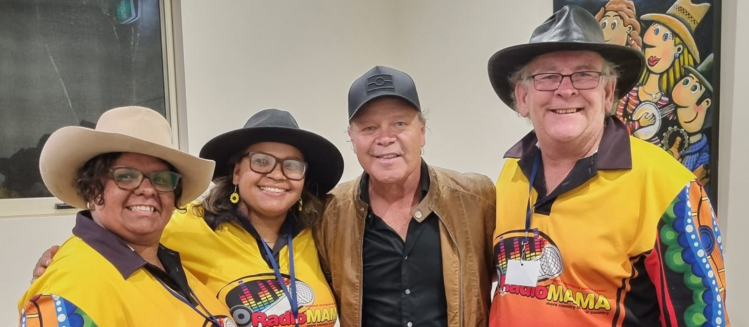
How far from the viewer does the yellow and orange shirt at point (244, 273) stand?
157 centimetres

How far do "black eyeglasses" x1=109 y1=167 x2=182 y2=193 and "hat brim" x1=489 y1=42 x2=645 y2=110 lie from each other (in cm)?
107

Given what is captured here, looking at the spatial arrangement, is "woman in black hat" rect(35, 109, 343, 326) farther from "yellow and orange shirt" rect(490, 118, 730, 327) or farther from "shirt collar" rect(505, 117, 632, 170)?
"shirt collar" rect(505, 117, 632, 170)

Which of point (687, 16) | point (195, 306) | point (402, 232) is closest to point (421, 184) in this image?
point (402, 232)

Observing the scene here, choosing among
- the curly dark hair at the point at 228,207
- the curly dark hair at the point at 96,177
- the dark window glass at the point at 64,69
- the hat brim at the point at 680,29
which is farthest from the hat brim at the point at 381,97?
the dark window glass at the point at 64,69

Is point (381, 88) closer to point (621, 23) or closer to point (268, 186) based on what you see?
point (268, 186)

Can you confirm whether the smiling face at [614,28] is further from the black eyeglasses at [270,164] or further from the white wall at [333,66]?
the black eyeglasses at [270,164]

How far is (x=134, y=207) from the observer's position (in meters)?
1.29

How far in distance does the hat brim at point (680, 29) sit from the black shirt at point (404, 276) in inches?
46.0

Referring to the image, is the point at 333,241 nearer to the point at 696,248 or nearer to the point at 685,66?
the point at 696,248

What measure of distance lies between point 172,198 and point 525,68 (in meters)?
1.17

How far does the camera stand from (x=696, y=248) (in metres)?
1.22

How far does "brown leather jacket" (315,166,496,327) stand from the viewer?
5.62 feet

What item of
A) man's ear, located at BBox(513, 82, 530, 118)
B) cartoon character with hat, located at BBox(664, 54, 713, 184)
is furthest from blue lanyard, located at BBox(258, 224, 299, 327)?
cartoon character with hat, located at BBox(664, 54, 713, 184)

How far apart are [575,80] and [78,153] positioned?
140 cm
